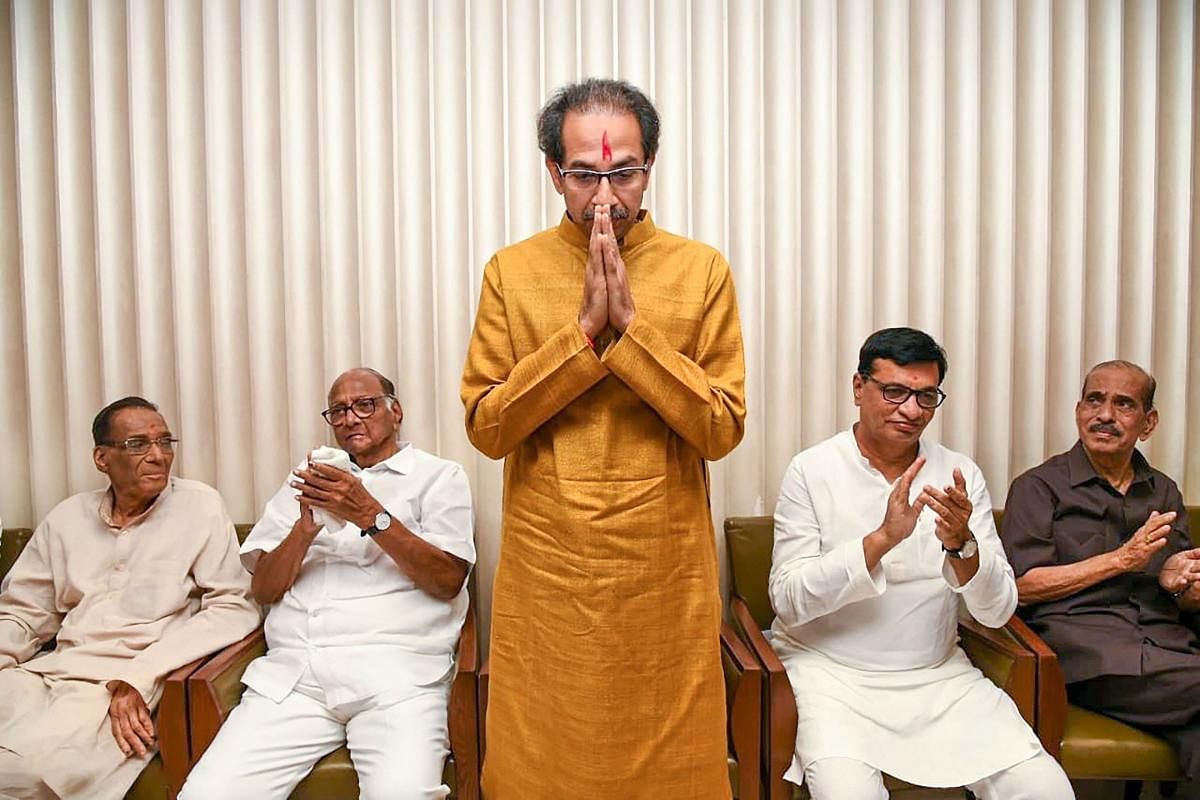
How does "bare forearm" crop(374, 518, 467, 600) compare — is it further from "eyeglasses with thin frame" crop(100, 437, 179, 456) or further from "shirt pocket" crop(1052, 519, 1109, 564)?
"shirt pocket" crop(1052, 519, 1109, 564)

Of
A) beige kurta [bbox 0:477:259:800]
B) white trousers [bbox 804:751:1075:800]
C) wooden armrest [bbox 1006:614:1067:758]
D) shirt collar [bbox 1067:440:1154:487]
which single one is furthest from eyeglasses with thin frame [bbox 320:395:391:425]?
shirt collar [bbox 1067:440:1154:487]

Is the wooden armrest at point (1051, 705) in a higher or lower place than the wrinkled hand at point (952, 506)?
lower

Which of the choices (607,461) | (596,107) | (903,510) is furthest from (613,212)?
(903,510)

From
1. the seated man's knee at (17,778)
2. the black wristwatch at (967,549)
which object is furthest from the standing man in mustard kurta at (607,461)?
the seated man's knee at (17,778)

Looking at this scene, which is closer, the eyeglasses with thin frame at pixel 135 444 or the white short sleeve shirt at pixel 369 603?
the white short sleeve shirt at pixel 369 603

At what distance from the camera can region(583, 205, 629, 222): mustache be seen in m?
1.79

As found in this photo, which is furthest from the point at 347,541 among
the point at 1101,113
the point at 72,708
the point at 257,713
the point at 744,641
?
the point at 1101,113

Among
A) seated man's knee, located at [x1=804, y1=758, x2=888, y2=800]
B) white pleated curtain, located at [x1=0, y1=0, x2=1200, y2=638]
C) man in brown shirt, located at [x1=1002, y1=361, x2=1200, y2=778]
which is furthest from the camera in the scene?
white pleated curtain, located at [x1=0, y1=0, x2=1200, y2=638]

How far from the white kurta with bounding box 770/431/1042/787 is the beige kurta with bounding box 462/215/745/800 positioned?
488mm

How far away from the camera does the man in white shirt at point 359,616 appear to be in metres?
2.26

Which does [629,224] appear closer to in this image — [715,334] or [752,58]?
[715,334]

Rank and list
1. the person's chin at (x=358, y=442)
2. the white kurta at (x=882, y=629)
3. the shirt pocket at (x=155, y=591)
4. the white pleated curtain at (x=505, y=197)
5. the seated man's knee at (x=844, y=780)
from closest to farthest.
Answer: the seated man's knee at (x=844, y=780) < the white kurta at (x=882, y=629) < the shirt pocket at (x=155, y=591) < the person's chin at (x=358, y=442) < the white pleated curtain at (x=505, y=197)

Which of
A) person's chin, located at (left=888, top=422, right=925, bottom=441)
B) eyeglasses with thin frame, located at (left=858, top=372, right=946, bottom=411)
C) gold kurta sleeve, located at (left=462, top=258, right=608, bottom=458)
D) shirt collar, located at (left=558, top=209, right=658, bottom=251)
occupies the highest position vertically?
shirt collar, located at (left=558, top=209, right=658, bottom=251)

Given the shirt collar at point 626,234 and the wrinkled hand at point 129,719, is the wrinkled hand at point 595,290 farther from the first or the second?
the wrinkled hand at point 129,719
